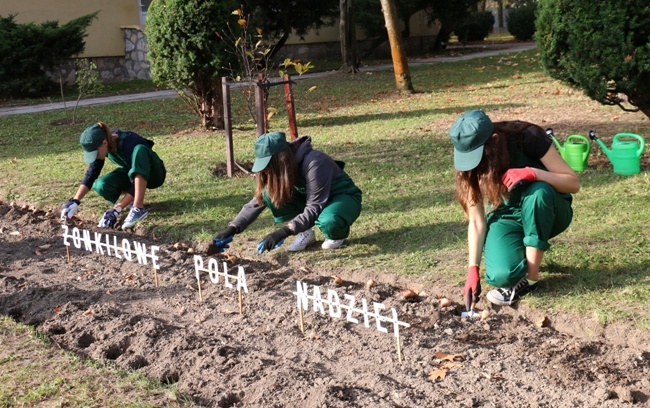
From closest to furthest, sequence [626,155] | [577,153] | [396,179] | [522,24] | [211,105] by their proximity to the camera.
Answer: [626,155], [577,153], [396,179], [211,105], [522,24]

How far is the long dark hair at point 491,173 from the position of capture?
13.5ft

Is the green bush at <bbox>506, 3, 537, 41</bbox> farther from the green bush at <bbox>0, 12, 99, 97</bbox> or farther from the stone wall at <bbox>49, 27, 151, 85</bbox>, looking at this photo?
the green bush at <bbox>0, 12, 99, 97</bbox>

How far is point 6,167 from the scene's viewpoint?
9.48 m

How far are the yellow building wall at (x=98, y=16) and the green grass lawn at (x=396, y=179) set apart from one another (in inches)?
236

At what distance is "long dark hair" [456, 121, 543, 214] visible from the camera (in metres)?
4.11

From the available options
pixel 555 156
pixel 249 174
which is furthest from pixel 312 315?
pixel 249 174

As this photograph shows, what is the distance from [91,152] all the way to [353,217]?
2.37m

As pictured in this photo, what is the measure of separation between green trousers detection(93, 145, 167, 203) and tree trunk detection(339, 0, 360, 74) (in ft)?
41.5

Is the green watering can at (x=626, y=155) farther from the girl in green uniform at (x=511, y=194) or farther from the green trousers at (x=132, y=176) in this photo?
the green trousers at (x=132, y=176)

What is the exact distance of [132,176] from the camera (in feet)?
21.9

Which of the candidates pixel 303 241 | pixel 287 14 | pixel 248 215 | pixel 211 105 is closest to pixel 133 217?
pixel 248 215

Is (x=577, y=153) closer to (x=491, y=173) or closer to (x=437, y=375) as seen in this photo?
(x=491, y=173)

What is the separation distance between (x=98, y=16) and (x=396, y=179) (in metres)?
16.2

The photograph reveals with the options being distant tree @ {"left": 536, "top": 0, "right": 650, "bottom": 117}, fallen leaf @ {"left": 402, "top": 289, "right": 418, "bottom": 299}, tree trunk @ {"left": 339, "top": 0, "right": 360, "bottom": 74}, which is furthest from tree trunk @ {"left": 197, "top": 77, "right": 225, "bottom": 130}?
tree trunk @ {"left": 339, "top": 0, "right": 360, "bottom": 74}
